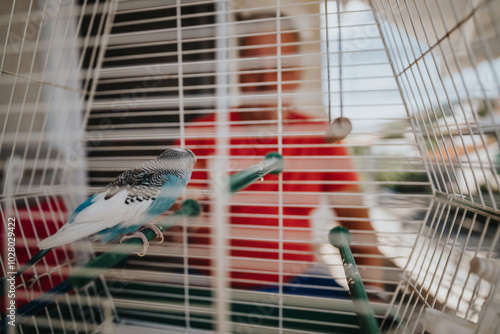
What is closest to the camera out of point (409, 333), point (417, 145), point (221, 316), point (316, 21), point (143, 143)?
point (221, 316)

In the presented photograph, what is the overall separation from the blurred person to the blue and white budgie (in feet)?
0.79

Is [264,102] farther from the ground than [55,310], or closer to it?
farther from the ground

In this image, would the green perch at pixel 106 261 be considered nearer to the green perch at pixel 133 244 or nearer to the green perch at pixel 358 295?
the green perch at pixel 133 244

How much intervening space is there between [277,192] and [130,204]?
404mm

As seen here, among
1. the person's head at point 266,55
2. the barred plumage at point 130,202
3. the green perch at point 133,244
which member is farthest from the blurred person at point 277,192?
the barred plumage at point 130,202

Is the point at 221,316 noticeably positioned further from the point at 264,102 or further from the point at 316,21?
the point at 316,21

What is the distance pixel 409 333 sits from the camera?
1.77 feet

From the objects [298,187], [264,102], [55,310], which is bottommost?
[55,310]

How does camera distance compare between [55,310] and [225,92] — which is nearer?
[55,310]

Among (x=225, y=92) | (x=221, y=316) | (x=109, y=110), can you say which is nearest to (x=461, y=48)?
(x=221, y=316)

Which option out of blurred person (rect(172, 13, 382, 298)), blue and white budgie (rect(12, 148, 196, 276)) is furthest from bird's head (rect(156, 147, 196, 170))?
A: blurred person (rect(172, 13, 382, 298))

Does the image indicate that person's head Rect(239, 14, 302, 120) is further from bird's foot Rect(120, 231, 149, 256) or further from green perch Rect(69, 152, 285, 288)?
bird's foot Rect(120, 231, 149, 256)

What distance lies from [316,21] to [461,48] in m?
0.68

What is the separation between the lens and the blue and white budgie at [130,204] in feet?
1.39
